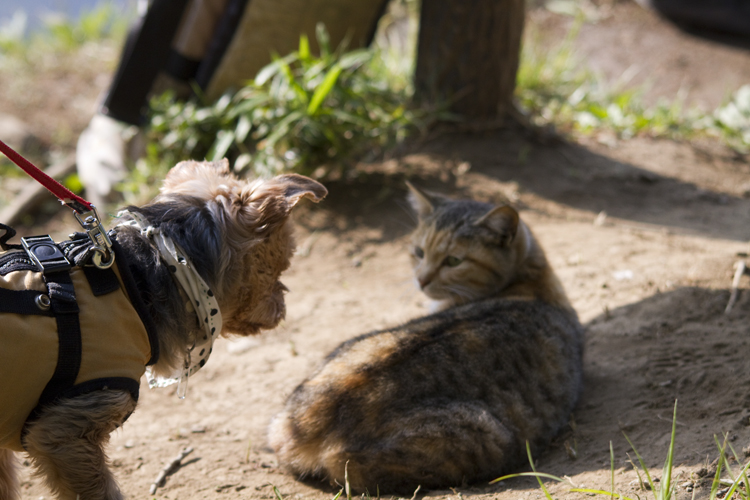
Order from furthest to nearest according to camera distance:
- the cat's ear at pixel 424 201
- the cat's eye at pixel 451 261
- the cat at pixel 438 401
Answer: the cat's ear at pixel 424 201 → the cat's eye at pixel 451 261 → the cat at pixel 438 401

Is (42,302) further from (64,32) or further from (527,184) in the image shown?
(64,32)

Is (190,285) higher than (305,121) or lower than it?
higher

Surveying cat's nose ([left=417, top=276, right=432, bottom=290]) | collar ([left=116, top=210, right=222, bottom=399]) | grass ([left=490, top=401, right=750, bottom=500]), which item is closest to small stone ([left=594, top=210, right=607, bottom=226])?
cat's nose ([left=417, top=276, right=432, bottom=290])

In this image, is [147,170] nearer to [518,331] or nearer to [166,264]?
[166,264]

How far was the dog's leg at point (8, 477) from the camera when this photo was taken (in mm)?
2611

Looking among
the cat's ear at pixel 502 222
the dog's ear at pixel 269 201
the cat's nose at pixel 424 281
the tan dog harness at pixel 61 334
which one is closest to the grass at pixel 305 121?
the cat's nose at pixel 424 281

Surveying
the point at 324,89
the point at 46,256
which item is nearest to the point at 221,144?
the point at 324,89

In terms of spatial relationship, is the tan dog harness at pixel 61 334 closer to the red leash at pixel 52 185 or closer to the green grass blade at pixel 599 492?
the red leash at pixel 52 185

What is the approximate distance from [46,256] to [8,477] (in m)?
1.22

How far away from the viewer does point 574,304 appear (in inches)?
166

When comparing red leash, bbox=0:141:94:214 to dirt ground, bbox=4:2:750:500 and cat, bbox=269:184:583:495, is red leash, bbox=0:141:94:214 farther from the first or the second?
cat, bbox=269:184:583:495

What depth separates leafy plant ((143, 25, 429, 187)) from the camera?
18.4ft

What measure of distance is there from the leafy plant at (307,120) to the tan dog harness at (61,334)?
3.38 metres

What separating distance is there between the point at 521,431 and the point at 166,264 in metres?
1.77
